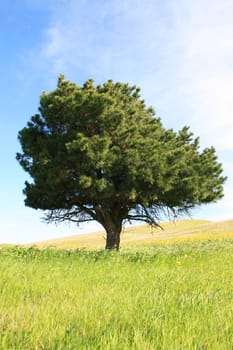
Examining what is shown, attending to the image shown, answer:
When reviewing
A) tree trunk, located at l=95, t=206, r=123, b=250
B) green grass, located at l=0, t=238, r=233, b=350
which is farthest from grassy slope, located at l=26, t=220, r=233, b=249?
green grass, located at l=0, t=238, r=233, b=350

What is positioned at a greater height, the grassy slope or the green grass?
the grassy slope

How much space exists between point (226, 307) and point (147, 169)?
1642cm

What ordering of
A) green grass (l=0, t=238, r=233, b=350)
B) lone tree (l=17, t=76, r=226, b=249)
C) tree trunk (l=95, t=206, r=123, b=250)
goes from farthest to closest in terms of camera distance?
tree trunk (l=95, t=206, r=123, b=250) → lone tree (l=17, t=76, r=226, b=249) → green grass (l=0, t=238, r=233, b=350)

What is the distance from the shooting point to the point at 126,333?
379 cm

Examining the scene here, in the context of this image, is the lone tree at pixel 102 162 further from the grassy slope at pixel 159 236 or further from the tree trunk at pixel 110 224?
the grassy slope at pixel 159 236

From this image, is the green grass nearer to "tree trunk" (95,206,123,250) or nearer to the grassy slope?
"tree trunk" (95,206,123,250)

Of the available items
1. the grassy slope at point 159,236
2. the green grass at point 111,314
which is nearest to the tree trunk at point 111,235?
the grassy slope at point 159,236

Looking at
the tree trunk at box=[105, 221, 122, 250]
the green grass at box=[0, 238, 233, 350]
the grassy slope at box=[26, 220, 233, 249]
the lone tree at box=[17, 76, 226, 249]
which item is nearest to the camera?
the green grass at box=[0, 238, 233, 350]

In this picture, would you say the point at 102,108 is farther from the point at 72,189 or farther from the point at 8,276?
the point at 8,276

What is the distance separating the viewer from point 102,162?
808 inches

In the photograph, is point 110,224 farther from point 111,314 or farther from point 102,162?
point 111,314

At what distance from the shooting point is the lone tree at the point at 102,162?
846 inches

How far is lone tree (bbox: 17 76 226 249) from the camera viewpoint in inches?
846

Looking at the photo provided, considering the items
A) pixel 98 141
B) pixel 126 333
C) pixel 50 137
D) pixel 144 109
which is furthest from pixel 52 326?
pixel 144 109
